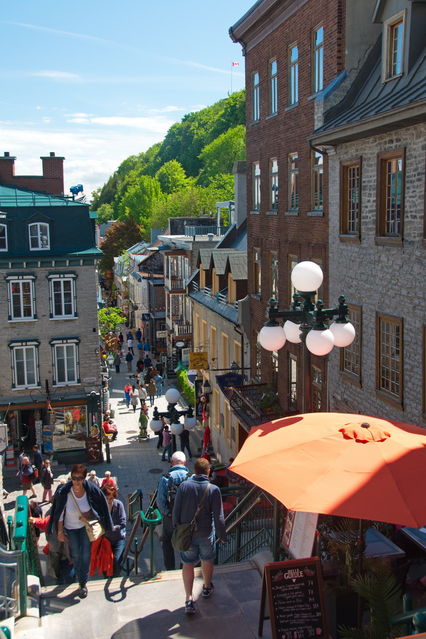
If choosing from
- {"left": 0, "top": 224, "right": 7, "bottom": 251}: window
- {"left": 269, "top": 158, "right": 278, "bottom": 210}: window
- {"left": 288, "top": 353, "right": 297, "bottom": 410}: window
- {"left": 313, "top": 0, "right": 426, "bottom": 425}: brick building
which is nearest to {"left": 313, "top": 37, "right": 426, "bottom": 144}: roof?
{"left": 313, "top": 0, "right": 426, "bottom": 425}: brick building

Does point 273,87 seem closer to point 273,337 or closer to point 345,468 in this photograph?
point 273,337

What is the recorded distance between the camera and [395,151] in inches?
467

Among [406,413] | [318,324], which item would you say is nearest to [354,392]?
[406,413]

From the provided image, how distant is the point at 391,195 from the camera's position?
12.4 meters

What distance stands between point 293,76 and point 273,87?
1973 millimetres

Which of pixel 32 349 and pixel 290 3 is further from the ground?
pixel 290 3

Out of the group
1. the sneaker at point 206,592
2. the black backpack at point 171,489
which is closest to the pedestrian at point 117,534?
the black backpack at point 171,489

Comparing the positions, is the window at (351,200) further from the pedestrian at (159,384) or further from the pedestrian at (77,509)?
the pedestrian at (159,384)

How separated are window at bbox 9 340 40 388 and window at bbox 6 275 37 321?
3.66ft

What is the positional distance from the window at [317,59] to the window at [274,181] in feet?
11.8

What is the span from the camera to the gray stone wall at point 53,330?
2877 centimetres

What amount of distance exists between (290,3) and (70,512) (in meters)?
14.4

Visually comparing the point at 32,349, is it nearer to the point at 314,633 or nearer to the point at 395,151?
the point at 395,151

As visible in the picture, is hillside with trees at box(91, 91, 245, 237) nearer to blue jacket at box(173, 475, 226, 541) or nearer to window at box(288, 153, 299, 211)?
window at box(288, 153, 299, 211)
